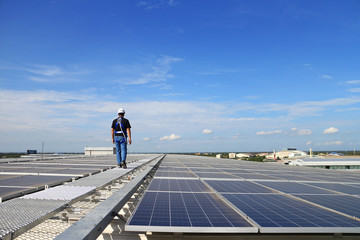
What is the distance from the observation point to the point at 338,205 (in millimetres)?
4617

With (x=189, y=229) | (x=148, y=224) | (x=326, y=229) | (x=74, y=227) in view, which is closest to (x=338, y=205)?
(x=326, y=229)

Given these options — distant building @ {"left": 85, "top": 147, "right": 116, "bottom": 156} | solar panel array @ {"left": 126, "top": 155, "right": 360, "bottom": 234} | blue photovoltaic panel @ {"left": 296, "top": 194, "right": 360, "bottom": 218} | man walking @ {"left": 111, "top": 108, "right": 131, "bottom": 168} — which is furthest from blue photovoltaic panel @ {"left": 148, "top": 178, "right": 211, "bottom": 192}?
distant building @ {"left": 85, "top": 147, "right": 116, "bottom": 156}

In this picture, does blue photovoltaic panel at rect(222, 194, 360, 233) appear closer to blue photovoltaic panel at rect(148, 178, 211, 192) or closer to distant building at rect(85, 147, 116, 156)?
blue photovoltaic panel at rect(148, 178, 211, 192)

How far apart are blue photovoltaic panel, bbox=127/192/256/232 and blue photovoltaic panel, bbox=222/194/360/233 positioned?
0.30 meters

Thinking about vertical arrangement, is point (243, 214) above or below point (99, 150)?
above

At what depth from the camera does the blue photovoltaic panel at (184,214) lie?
121 inches

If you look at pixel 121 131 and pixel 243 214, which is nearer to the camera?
pixel 243 214

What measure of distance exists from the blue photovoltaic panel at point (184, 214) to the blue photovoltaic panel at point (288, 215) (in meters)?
0.30

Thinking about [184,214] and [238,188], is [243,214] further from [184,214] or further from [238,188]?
[238,188]

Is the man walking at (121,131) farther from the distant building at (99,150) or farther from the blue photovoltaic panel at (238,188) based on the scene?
the distant building at (99,150)

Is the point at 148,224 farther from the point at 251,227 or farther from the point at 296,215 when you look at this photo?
the point at 296,215

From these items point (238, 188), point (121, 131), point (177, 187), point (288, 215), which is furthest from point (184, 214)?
point (121, 131)

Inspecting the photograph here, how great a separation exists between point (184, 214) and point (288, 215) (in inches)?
66.4

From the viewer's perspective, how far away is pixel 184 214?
3645 mm
